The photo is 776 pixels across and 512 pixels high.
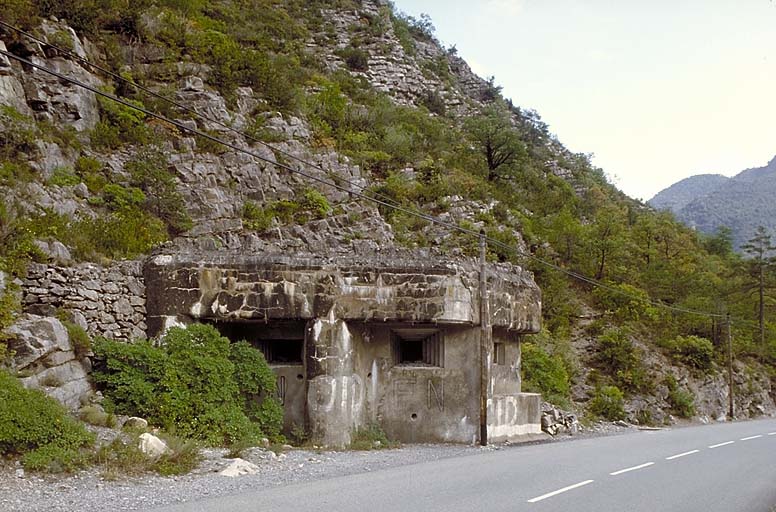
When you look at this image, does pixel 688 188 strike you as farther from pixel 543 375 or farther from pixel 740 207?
pixel 543 375

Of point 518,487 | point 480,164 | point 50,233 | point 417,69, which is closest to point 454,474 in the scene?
point 518,487

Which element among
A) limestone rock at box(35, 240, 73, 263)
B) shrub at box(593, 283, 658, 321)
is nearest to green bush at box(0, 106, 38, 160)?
limestone rock at box(35, 240, 73, 263)

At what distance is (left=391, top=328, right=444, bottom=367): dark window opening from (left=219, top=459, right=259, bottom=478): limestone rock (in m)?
6.01

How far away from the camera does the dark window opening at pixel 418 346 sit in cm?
1705

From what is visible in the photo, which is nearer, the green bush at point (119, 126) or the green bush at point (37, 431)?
the green bush at point (37, 431)

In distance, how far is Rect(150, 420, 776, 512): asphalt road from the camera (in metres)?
8.72

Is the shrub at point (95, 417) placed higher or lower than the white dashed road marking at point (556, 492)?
higher

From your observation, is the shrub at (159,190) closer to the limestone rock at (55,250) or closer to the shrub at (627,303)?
the limestone rock at (55,250)

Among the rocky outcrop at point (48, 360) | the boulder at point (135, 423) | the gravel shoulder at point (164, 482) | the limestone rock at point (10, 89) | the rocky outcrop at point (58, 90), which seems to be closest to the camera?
the gravel shoulder at point (164, 482)

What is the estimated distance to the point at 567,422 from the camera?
21.8 m

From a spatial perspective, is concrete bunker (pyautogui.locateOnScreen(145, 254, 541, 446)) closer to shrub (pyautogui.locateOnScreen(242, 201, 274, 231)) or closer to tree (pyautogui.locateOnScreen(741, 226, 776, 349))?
shrub (pyautogui.locateOnScreen(242, 201, 274, 231))

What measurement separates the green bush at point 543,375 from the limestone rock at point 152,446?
16.1m

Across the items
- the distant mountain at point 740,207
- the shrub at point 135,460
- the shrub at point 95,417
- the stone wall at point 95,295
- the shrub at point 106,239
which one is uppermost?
the distant mountain at point 740,207

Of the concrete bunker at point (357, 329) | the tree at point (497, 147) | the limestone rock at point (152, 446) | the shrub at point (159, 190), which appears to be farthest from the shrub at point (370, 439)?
the tree at point (497, 147)
